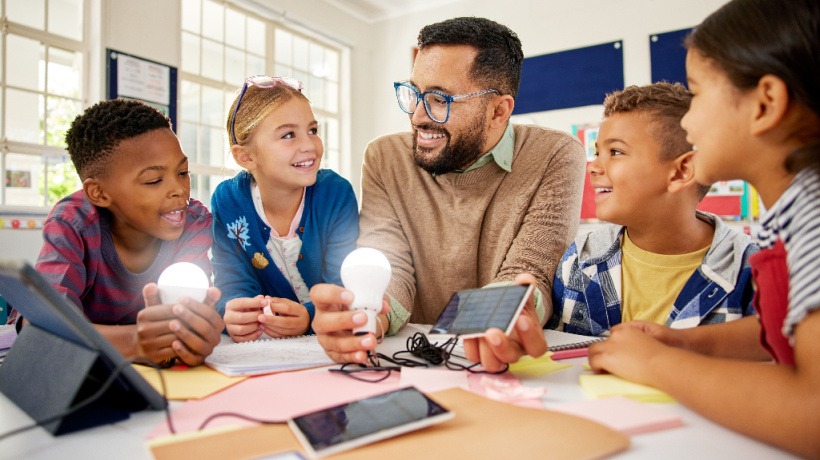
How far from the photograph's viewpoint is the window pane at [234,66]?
542 cm

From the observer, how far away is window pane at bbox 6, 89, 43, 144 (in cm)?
383

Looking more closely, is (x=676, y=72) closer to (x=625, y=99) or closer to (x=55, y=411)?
(x=625, y=99)

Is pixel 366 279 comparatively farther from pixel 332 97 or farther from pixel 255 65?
pixel 332 97

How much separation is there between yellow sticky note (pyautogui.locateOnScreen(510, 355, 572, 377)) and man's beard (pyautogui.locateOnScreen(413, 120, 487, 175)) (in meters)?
0.86

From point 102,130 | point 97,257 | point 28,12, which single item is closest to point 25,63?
point 28,12

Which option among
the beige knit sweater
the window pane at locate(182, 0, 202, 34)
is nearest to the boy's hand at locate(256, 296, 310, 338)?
the beige knit sweater

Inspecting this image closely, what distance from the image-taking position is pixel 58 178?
13.2ft

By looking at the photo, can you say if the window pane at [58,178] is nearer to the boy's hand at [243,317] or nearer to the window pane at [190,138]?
the window pane at [190,138]

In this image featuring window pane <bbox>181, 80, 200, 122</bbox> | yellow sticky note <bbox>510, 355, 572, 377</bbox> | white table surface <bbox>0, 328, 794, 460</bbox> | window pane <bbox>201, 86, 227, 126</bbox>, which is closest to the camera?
white table surface <bbox>0, 328, 794, 460</bbox>

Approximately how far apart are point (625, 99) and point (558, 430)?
1.10 m

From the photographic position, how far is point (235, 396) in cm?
81

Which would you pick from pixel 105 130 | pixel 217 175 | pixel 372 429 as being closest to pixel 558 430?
pixel 372 429

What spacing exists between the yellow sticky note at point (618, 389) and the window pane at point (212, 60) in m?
5.17

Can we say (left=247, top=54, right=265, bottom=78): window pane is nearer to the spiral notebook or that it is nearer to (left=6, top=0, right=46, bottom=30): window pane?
(left=6, top=0, right=46, bottom=30): window pane
